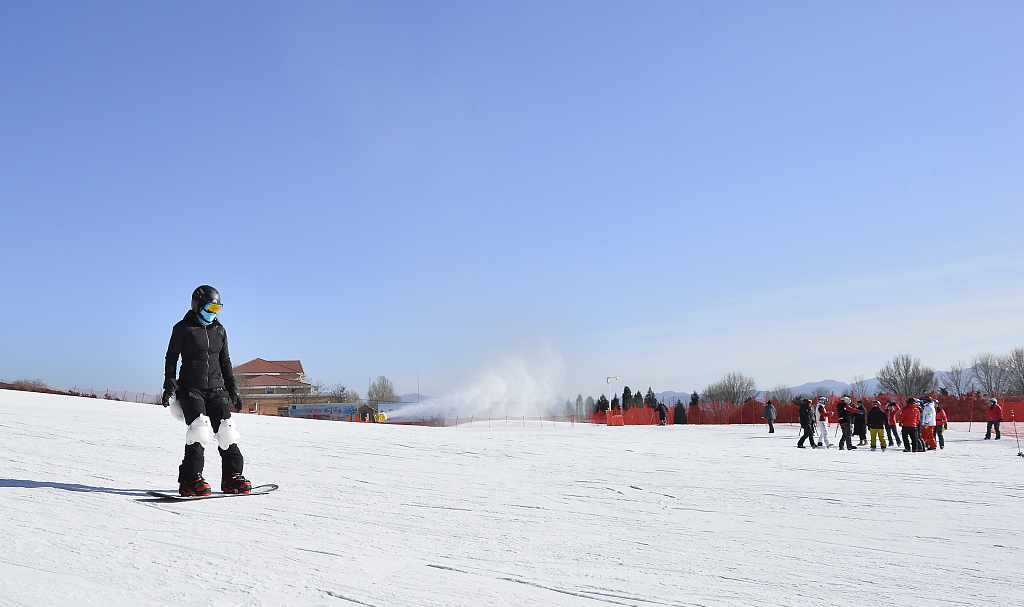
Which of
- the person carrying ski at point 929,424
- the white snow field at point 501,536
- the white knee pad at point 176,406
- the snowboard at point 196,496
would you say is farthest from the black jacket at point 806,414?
the white knee pad at point 176,406

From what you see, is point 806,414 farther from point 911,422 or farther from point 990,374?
point 990,374

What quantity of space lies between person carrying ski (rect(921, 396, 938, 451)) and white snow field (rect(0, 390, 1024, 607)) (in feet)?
24.6

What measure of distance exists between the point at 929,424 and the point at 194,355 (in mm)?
16957

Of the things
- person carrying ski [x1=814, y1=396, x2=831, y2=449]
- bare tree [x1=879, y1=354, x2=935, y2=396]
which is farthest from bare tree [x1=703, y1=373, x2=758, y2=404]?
person carrying ski [x1=814, y1=396, x2=831, y2=449]

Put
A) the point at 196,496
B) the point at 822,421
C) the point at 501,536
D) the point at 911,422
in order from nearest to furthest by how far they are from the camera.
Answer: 1. the point at 501,536
2. the point at 196,496
3. the point at 911,422
4. the point at 822,421

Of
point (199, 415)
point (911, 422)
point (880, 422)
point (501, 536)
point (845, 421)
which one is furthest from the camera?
point (845, 421)

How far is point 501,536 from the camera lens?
4906mm

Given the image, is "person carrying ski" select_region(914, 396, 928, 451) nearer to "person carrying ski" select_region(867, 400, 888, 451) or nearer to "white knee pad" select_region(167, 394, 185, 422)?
"person carrying ski" select_region(867, 400, 888, 451)

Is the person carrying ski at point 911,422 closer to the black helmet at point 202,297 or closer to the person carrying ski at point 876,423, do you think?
the person carrying ski at point 876,423

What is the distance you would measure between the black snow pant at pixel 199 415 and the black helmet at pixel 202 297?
86cm

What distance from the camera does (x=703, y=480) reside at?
8383 millimetres

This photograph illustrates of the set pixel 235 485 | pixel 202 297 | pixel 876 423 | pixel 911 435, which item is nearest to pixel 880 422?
pixel 876 423

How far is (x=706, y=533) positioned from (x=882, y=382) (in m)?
113

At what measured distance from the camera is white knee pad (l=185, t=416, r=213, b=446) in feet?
21.0
